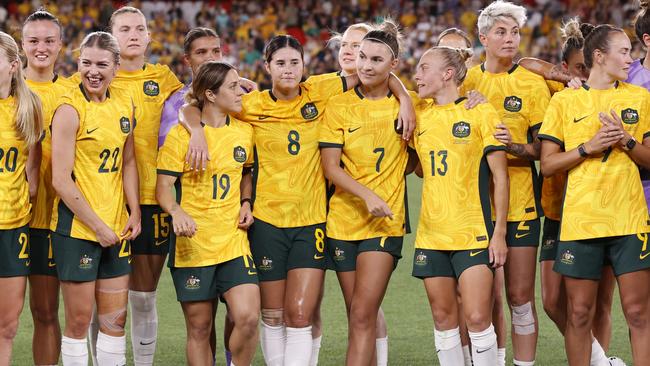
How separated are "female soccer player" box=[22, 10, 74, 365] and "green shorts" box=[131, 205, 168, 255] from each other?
2.05 feet

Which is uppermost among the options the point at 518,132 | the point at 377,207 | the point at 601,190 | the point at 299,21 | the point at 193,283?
the point at 299,21

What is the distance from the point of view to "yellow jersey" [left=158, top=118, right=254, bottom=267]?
5945 millimetres

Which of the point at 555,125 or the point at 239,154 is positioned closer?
the point at 555,125

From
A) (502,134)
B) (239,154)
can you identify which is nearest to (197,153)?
(239,154)

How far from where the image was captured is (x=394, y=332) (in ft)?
27.4

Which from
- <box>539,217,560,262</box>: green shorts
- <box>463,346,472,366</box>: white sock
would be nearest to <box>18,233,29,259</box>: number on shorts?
<box>463,346,472,366</box>: white sock

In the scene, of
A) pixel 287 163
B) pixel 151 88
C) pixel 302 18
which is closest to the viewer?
pixel 287 163

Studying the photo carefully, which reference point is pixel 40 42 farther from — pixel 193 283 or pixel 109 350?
pixel 109 350

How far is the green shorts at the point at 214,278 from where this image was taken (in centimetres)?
592

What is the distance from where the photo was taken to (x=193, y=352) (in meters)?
5.93

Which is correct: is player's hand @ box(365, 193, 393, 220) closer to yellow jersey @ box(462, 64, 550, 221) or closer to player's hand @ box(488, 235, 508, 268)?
player's hand @ box(488, 235, 508, 268)

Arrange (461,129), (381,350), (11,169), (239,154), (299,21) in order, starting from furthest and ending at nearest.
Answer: (299,21)
(381,350)
(239,154)
(461,129)
(11,169)

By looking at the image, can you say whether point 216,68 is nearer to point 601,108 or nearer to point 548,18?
point 601,108

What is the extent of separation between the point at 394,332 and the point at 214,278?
9.06 ft
